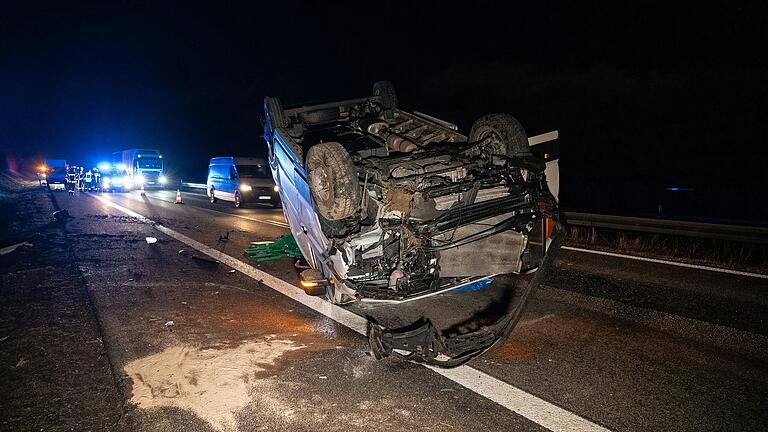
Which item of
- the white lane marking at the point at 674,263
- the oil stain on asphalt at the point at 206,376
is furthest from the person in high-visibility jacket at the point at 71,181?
the oil stain on asphalt at the point at 206,376

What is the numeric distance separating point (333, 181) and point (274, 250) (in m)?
4.55

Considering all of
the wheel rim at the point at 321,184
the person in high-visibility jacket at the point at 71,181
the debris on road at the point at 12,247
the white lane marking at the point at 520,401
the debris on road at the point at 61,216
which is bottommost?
the white lane marking at the point at 520,401

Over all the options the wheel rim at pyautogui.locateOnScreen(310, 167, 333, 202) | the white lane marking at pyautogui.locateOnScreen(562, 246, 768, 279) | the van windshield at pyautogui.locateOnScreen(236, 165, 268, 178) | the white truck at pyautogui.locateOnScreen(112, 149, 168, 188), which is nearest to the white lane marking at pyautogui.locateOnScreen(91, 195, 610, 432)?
the wheel rim at pyautogui.locateOnScreen(310, 167, 333, 202)

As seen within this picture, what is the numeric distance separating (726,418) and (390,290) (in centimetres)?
267

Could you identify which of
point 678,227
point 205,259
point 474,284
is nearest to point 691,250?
point 678,227

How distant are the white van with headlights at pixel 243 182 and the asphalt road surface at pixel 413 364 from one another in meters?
11.8

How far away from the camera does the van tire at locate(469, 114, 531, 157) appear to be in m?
5.52

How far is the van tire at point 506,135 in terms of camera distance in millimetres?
5520

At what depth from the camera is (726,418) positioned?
3094 millimetres

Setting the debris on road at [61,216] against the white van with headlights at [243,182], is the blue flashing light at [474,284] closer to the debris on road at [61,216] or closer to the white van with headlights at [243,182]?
the debris on road at [61,216]

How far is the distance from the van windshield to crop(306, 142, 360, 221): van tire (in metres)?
15.0

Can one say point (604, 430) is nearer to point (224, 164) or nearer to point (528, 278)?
point (528, 278)

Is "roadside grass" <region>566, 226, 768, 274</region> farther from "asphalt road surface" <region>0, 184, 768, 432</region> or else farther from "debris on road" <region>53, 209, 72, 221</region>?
"debris on road" <region>53, 209, 72, 221</region>

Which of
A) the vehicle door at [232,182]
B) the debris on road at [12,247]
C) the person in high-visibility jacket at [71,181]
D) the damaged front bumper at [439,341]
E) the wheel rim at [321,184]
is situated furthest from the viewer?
the person in high-visibility jacket at [71,181]
